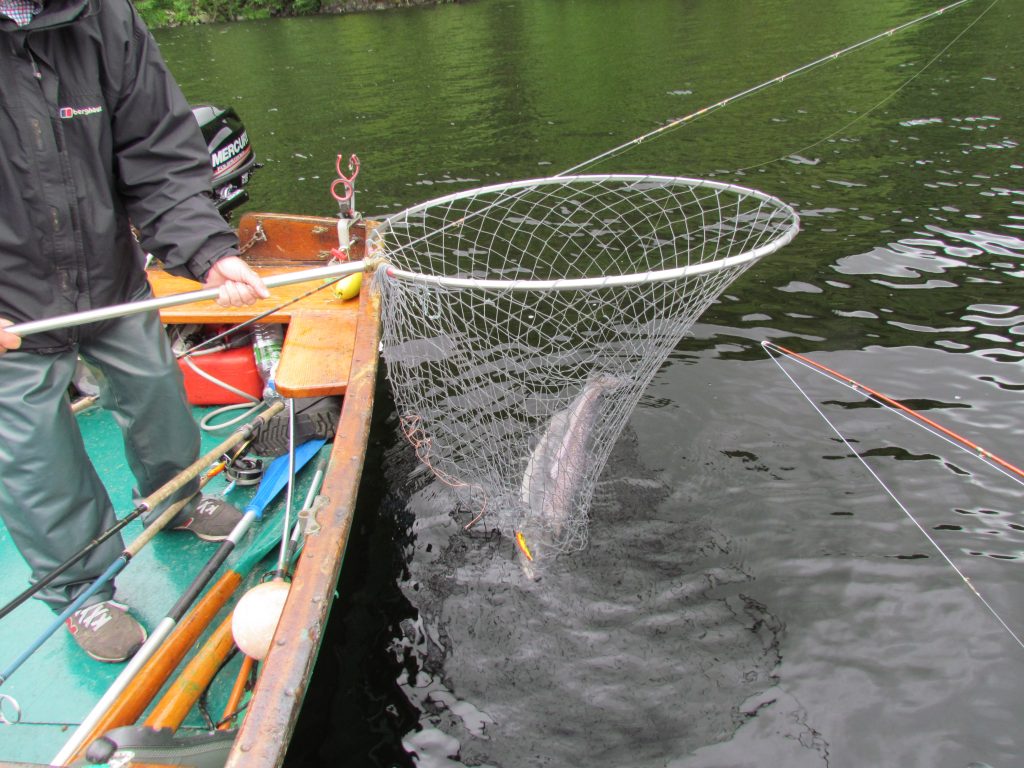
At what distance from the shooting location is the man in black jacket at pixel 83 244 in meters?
2.79

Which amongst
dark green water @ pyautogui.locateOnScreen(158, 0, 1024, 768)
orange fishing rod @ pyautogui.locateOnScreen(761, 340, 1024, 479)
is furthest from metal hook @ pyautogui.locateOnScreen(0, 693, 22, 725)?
orange fishing rod @ pyautogui.locateOnScreen(761, 340, 1024, 479)

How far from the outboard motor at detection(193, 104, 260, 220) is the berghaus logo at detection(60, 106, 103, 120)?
121 inches

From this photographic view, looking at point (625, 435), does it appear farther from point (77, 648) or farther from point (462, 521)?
point (77, 648)

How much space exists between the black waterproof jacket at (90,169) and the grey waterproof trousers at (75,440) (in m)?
0.13

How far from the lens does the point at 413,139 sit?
1422 centimetres

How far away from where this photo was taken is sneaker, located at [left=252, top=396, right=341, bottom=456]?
455 centimetres

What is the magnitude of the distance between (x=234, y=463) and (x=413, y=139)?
1118 centimetres

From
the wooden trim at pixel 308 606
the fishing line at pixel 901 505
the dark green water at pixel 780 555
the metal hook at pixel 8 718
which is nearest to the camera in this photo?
the wooden trim at pixel 308 606

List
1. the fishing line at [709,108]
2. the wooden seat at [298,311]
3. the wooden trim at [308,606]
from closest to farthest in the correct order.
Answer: the wooden trim at [308,606]
the wooden seat at [298,311]
the fishing line at [709,108]

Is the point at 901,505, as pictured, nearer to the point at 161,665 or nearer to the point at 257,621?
the point at 257,621

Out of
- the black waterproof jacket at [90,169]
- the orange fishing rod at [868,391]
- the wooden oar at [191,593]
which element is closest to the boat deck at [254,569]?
Answer: the wooden oar at [191,593]

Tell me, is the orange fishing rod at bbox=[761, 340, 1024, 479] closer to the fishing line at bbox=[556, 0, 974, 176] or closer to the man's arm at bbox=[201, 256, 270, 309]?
the fishing line at bbox=[556, 0, 974, 176]

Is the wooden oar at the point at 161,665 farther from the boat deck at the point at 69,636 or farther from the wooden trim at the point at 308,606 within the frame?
the wooden trim at the point at 308,606

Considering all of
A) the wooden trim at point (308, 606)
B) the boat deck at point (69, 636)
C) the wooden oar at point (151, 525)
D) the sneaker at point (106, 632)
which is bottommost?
the boat deck at point (69, 636)
